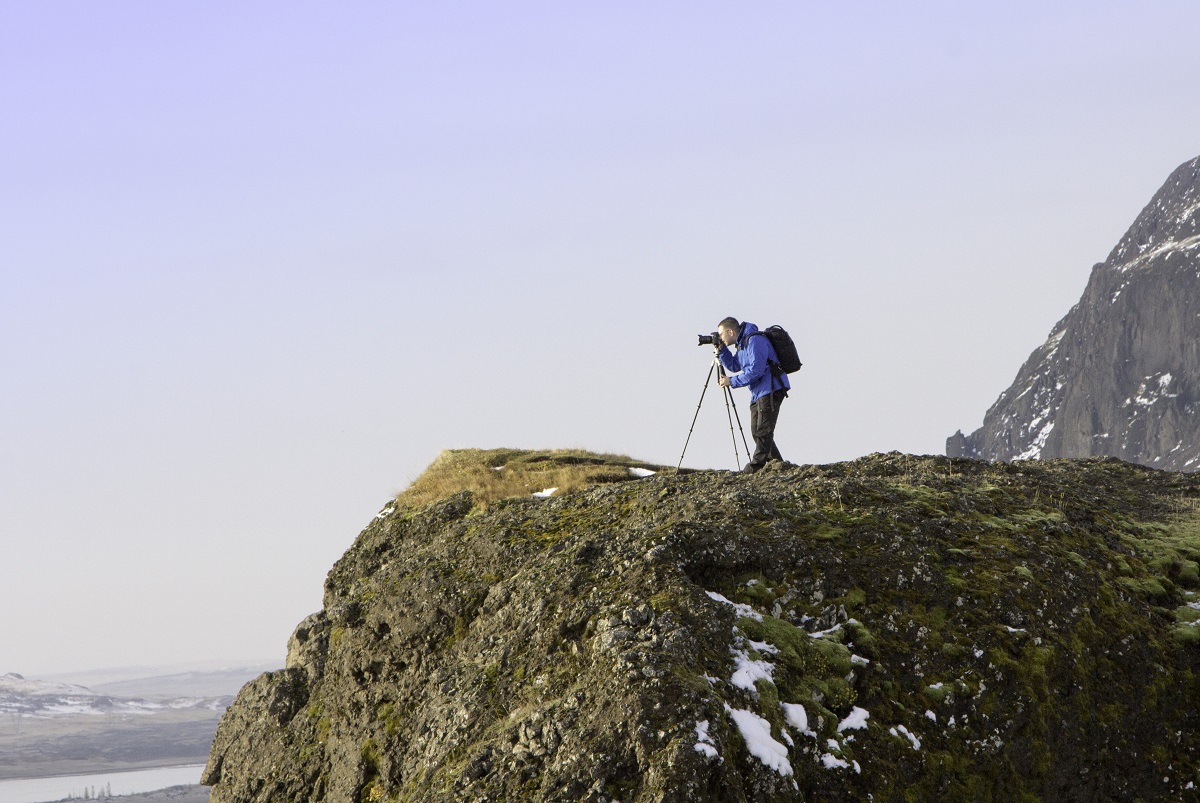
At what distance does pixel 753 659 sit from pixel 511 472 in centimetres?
1204

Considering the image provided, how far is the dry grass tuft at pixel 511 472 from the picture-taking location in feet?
70.8

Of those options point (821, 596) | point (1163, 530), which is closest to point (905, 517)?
point (821, 596)

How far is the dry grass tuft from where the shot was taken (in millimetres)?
21594

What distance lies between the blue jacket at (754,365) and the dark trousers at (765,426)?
5.5 inches

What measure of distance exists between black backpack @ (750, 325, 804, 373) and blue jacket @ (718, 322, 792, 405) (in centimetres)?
8

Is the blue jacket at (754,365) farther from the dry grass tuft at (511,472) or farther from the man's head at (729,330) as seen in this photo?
the dry grass tuft at (511,472)

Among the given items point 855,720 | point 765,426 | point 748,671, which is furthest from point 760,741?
point 765,426

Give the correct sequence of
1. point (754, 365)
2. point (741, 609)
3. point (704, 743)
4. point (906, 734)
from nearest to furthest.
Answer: point (704, 743)
point (906, 734)
point (741, 609)
point (754, 365)

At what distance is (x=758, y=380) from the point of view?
69.9 ft

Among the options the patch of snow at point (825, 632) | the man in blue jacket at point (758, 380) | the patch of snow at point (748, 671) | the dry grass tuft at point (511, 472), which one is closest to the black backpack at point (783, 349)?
the man in blue jacket at point (758, 380)

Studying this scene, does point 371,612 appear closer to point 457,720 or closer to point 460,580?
point 460,580

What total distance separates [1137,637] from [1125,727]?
4.53 ft

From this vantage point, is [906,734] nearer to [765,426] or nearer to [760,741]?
[760,741]

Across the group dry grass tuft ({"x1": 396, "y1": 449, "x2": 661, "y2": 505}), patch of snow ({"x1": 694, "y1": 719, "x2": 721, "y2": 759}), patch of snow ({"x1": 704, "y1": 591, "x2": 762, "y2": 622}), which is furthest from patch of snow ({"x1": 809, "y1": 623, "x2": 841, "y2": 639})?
dry grass tuft ({"x1": 396, "y1": 449, "x2": 661, "y2": 505})
